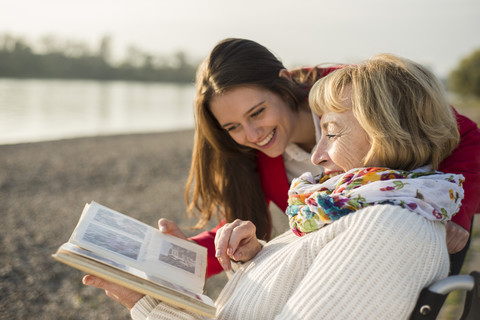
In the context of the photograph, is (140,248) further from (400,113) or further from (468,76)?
(468,76)

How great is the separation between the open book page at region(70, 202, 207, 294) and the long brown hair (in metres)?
0.83

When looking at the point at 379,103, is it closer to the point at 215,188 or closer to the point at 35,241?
the point at 215,188

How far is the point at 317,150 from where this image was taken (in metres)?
1.67

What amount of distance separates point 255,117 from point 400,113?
3.90 feet

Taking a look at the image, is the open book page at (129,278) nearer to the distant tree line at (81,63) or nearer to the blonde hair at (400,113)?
the blonde hair at (400,113)

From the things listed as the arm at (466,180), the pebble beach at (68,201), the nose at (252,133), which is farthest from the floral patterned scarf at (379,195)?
the pebble beach at (68,201)

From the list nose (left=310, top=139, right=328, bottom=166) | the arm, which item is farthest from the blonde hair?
the arm

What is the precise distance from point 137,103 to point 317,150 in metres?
25.5

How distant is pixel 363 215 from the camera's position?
1.27m

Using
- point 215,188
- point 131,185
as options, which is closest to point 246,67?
point 215,188

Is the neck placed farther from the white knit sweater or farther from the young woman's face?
the white knit sweater

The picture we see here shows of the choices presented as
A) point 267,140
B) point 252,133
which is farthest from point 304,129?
point 252,133

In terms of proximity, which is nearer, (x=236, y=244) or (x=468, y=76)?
(x=236, y=244)

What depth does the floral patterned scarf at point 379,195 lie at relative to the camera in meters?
1.31
